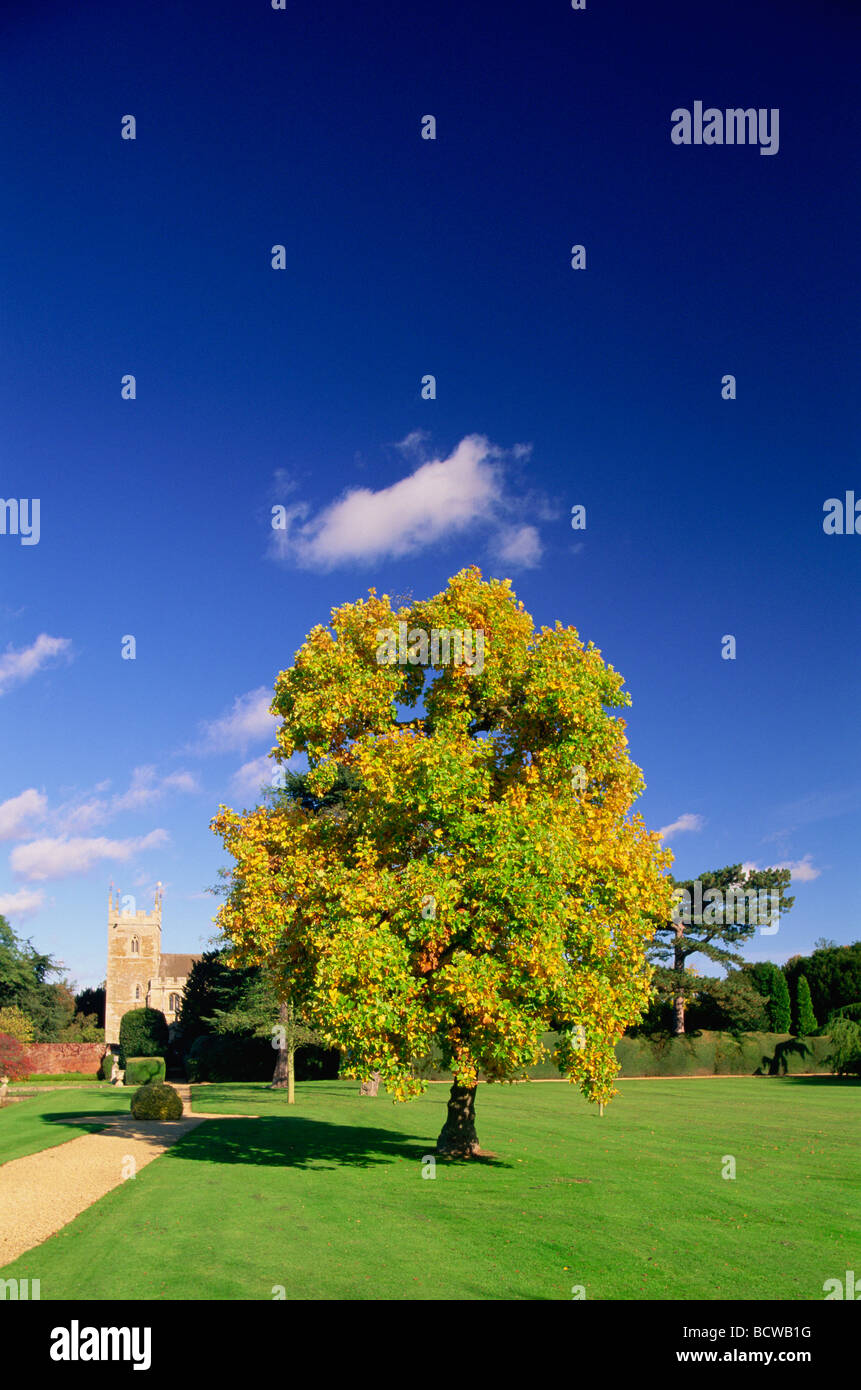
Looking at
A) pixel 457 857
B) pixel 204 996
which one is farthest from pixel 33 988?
pixel 457 857

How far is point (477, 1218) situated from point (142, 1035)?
51233 mm

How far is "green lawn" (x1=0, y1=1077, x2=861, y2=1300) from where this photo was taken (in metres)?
10.7

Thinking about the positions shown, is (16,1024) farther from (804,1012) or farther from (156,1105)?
(804,1012)

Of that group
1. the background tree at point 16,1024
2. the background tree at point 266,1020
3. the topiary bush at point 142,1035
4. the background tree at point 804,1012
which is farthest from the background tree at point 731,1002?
the background tree at point 16,1024

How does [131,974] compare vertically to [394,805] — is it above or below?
below

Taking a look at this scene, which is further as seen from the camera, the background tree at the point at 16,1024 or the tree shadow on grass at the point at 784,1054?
the background tree at the point at 16,1024

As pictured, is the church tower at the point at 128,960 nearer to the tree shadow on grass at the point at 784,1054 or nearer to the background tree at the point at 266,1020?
the background tree at the point at 266,1020

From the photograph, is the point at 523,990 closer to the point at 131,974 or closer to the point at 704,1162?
the point at 704,1162

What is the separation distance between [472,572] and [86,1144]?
16.8 meters

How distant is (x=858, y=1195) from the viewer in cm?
1630

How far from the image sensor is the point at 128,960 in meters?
72.8

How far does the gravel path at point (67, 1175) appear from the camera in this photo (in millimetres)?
13804

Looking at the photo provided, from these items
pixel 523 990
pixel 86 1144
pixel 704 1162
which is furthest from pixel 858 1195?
pixel 86 1144

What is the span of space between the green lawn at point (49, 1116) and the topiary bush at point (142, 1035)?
48.1 ft
